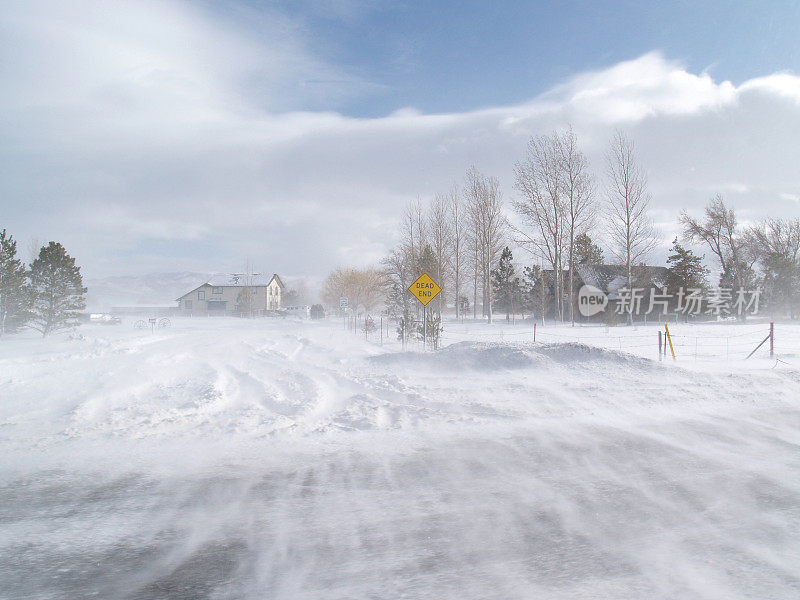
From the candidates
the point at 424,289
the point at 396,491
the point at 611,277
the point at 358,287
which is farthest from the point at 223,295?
the point at 396,491

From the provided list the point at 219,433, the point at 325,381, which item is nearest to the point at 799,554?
the point at 219,433

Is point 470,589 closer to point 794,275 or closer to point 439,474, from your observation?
point 439,474

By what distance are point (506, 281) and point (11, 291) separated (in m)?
49.1

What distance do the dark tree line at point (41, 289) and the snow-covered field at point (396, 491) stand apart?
2457cm

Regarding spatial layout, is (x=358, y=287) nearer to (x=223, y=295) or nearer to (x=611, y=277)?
(x=223, y=295)

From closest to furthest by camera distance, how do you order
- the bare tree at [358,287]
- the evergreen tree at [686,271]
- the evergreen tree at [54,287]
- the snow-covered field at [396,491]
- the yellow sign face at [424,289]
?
the snow-covered field at [396,491] < the yellow sign face at [424,289] < the evergreen tree at [54,287] < the evergreen tree at [686,271] < the bare tree at [358,287]

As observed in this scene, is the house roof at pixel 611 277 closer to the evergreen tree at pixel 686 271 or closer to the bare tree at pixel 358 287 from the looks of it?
the evergreen tree at pixel 686 271

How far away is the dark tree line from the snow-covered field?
2457 cm

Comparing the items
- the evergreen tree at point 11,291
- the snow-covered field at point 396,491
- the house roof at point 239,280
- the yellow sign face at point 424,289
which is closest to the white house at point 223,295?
the house roof at point 239,280

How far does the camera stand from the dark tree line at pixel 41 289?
30875 mm

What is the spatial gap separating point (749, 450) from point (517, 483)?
3.78 m

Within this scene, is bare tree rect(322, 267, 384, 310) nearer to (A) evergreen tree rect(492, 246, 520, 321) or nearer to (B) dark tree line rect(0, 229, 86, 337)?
(A) evergreen tree rect(492, 246, 520, 321)

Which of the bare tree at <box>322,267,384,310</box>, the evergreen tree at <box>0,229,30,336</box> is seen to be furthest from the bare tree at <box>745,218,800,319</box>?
the evergreen tree at <box>0,229,30,336</box>

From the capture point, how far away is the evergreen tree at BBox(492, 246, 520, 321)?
60812mm
